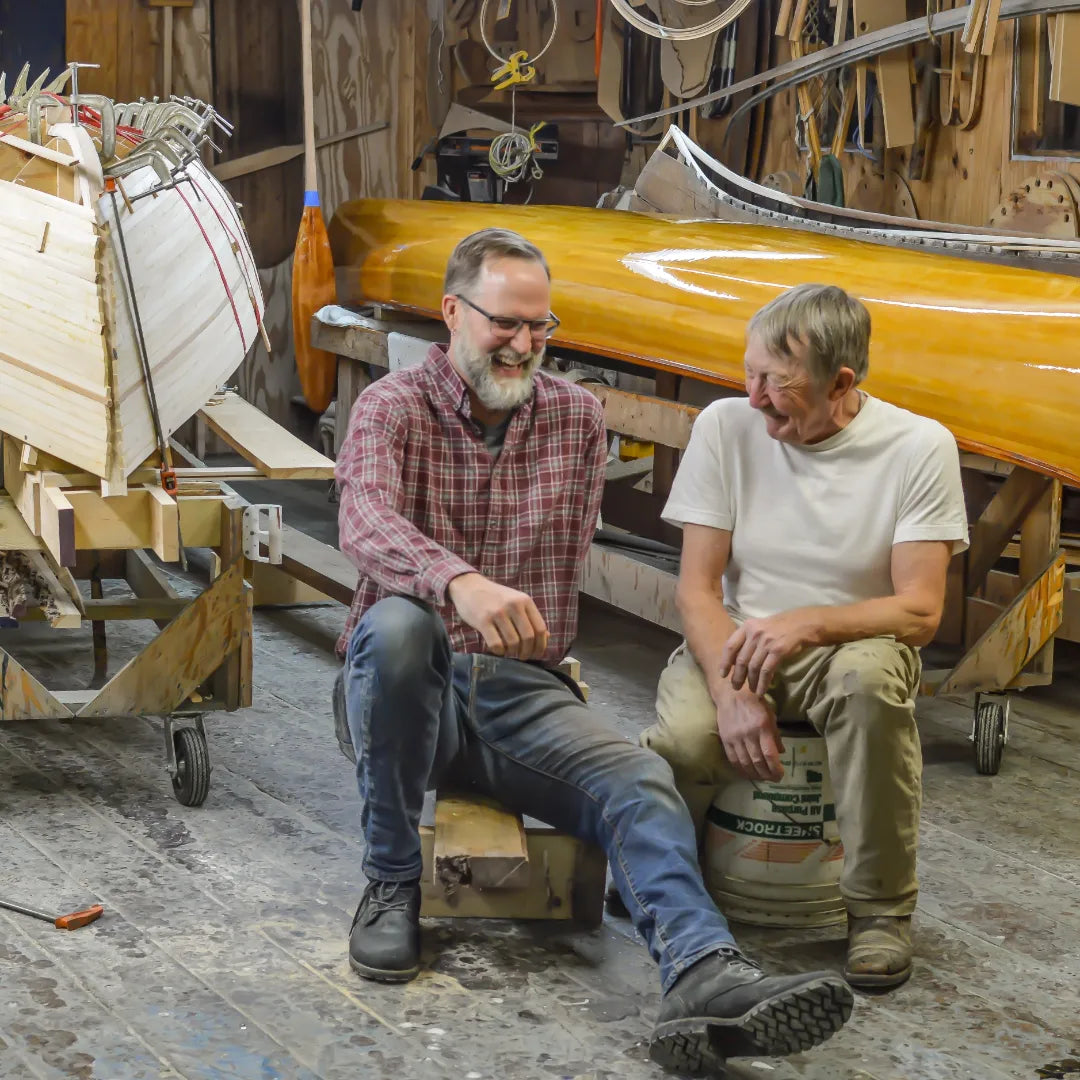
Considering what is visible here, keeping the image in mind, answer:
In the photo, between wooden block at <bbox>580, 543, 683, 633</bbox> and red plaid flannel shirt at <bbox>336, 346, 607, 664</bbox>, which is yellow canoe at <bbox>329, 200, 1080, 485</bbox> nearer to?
wooden block at <bbox>580, 543, 683, 633</bbox>

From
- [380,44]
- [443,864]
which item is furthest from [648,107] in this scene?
[443,864]

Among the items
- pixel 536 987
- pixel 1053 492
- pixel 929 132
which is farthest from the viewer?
pixel 929 132

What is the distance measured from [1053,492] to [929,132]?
2838mm

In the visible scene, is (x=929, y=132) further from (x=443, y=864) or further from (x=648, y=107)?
(x=443, y=864)

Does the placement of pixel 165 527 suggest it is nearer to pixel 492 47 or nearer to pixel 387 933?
pixel 387 933

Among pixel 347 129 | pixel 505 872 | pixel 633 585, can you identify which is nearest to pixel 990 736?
pixel 633 585

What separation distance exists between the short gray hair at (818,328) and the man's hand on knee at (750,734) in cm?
53

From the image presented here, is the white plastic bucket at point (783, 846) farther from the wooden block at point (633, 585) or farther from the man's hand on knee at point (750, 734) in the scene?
the wooden block at point (633, 585)

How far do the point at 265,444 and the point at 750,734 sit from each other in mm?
1773

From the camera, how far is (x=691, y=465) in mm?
2730

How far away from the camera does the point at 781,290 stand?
4.21 metres

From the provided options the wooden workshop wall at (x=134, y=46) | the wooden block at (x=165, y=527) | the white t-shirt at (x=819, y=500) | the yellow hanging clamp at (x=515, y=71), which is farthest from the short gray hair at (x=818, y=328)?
the wooden workshop wall at (x=134, y=46)

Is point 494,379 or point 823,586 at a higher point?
point 494,379

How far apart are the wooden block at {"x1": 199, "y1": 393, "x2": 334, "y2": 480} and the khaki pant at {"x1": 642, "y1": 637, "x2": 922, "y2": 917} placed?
4.13 feet
